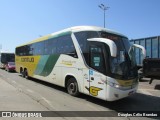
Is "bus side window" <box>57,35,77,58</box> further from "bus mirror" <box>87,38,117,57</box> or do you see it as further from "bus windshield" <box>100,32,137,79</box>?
"bus windshield" <box>100,32,137,79</box>

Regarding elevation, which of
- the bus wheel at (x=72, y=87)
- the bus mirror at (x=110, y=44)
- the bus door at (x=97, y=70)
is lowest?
the bus wheel at (x=72, y=87)

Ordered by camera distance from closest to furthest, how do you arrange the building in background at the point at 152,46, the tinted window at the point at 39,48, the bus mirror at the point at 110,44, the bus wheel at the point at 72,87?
the bus mirror at the point at 110,44 → the bus wheel at the point at 72,87 → the tinted window at the point at 39,48 → the building in background at the point at 152,46

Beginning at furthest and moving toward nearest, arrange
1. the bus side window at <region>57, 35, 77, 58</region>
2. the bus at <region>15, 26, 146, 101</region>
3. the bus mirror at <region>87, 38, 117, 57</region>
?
1. the bus side window at <region>57, 35, 77, 58</region>
2. the bus at <region>15, 26, 146, 101</region>
3. the bus mirror at <region>87, 38, 117, 57</region>

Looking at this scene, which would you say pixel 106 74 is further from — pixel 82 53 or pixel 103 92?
pixel 82 53

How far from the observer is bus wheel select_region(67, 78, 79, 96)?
10.5 m

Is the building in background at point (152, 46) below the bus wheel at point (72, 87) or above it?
above

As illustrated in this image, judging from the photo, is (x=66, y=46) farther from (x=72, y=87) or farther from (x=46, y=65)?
(x=46, y=65)

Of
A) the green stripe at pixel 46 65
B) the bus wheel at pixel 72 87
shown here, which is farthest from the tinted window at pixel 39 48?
the bus wheel at pixel 72 87

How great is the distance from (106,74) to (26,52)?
1159 centimetres

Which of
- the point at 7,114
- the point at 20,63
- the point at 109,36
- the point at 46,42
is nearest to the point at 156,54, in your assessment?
the point at 46,42

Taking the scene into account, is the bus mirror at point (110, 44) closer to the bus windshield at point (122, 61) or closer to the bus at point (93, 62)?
the bus at point (93, 62)

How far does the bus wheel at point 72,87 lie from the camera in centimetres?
1053

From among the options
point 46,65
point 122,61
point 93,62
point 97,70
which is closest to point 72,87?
point 93,62

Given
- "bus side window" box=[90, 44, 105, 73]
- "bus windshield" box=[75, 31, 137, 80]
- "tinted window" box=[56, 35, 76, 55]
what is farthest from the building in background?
"bus side window" box=[90, 44, 105, 73]
